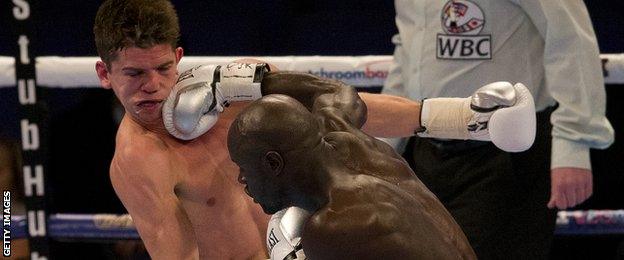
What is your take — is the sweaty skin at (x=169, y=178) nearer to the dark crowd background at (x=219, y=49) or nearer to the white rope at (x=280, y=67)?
the white rope at (x=280, y=67)

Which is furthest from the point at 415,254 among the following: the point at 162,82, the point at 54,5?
the point at 54,5

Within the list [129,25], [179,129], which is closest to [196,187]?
[179,129]

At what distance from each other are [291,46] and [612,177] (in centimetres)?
105

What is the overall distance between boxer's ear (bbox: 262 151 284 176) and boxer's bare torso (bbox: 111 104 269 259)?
575 millimetres

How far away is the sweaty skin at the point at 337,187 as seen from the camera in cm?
154

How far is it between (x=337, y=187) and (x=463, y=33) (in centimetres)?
112

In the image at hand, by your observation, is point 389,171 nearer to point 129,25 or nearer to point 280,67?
point 129,25

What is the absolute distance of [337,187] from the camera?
63.2 inches

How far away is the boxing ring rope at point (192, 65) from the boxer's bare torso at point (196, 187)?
1.82 ft

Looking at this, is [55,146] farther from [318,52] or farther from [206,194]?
[206,194]

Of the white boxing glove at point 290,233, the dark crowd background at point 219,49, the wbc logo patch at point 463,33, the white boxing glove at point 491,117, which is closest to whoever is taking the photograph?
the white boxing glove at point 290,233

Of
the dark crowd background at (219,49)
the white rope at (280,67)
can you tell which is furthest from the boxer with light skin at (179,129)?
the dark crowd background at (219,49)

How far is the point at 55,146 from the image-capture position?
3469 mm

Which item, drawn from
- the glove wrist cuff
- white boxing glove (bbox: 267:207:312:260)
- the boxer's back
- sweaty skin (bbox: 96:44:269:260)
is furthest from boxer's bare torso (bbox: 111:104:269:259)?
the boxer's back
